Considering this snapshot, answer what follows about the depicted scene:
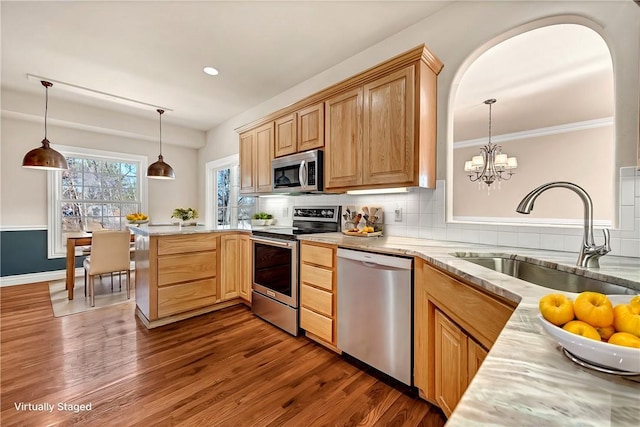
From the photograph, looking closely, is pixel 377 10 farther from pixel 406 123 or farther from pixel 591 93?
pixel 591 93

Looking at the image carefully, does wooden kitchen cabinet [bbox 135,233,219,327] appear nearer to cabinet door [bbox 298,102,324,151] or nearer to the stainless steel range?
the stainless steel range

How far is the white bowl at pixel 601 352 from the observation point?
0.45 m

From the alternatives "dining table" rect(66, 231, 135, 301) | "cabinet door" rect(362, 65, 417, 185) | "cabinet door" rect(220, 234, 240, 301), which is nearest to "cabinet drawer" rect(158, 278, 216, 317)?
"cabinet door" rect(220, 234, 240, 301)

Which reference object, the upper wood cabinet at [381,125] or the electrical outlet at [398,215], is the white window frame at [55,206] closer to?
the upper wood cabinet at [381,125]

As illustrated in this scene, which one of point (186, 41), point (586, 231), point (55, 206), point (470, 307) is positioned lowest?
point (470, 307)

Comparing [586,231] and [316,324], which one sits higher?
[586,231]

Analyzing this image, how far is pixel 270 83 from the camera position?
3.40 m

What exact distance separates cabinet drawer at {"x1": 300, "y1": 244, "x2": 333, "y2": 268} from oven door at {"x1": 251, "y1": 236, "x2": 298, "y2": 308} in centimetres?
9

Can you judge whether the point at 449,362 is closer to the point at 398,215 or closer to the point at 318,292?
the point at 318,292

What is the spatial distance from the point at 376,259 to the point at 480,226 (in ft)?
2.68

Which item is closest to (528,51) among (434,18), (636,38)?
(434,18)

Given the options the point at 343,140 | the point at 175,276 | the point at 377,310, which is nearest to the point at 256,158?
the point at 343,140

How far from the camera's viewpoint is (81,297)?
347 cm

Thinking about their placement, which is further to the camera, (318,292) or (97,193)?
(97,193)
